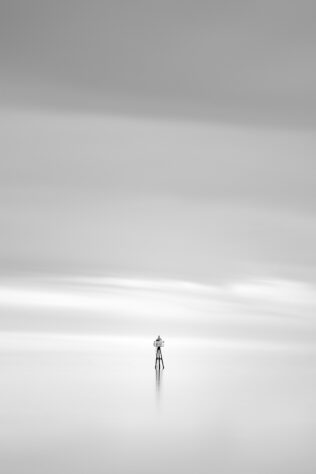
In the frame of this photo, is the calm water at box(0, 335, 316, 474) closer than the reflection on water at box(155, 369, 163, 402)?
Yes

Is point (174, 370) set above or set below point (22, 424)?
above

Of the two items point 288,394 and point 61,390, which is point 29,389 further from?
point 288,394

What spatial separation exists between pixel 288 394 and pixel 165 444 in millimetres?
13411

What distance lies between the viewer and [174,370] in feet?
167

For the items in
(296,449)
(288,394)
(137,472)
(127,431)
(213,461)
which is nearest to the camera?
(137,472)

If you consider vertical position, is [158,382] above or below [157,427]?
above

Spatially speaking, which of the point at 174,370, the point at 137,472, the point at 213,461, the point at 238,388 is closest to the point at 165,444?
the point at 213,461

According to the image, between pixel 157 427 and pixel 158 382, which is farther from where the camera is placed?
pixel 158 382

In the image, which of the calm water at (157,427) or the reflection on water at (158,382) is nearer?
the calm water at (157,427)

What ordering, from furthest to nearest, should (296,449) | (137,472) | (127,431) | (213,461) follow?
1. (127,431)
2. (296,449)
3. (213,461)
4. (137,472)

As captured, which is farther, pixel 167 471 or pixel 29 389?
pixel 29 389

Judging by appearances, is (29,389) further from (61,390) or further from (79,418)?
(79,418)

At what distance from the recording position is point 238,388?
35.2m

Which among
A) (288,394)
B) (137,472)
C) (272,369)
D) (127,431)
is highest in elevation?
(272,369)
